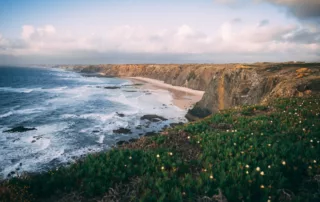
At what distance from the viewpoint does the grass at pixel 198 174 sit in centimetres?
418

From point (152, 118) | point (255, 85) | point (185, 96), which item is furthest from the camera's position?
point (185, 96)

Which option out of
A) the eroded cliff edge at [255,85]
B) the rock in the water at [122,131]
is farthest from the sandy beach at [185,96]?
the rock in the water at [122,131]

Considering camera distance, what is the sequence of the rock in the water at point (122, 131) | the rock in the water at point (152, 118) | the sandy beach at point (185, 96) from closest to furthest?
1. the rock in the water at point (122, 131)
2. the rock in the water at point (152, 118)
3. the sandy beach at point (185, 96)

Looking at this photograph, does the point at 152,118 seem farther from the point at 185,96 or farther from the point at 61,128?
the point at 185,96

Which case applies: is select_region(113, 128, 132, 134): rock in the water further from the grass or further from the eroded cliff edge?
the grass

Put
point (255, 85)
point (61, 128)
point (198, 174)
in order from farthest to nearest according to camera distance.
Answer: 1. point (61, 128)
2. point (255, 85)
3. point (198, 174)

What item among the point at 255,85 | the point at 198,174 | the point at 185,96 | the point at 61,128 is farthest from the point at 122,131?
the point at 185,96

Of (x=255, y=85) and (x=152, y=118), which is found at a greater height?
(x=255, y=85)

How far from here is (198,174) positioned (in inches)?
194

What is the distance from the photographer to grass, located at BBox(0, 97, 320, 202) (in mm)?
4176

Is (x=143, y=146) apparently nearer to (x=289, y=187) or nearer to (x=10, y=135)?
(x=289, y=187)

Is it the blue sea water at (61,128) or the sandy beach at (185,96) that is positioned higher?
the sandy beach at (185,96)

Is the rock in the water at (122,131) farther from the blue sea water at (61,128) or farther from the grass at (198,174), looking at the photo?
the grass at (198,174)

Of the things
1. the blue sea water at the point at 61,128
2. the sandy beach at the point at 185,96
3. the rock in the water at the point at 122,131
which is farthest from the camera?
the sandy beach at the point at 185,96
